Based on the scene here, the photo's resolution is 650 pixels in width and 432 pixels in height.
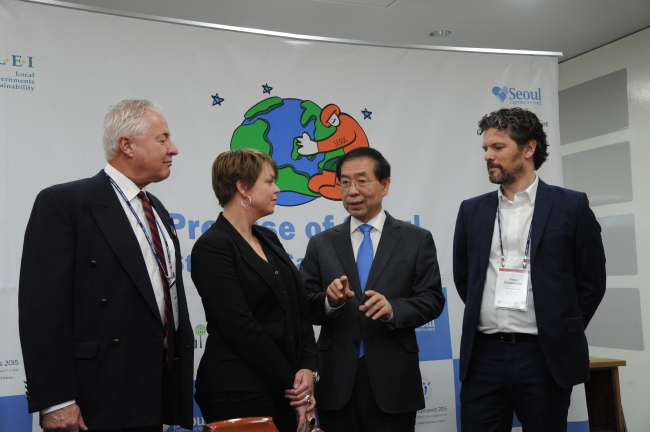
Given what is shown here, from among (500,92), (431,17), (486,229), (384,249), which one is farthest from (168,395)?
(431,17)

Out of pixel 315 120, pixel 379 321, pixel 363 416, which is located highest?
pixel 315 120

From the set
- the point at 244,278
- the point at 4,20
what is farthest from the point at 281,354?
the point at 4,20

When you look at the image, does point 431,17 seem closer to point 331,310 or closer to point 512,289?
point 512,289

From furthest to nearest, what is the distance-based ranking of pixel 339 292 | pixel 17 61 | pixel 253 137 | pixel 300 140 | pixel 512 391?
pixel 300 140
pixel 253 137
pixel 17 61
pixel 512 391
pixel 339 292

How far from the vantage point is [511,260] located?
8.73 ft

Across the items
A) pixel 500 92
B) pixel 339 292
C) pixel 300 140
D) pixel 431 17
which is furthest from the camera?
pixel 431 17

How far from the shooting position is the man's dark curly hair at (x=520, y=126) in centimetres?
276

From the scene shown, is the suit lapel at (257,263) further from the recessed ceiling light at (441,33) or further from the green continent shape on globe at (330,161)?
the recessed ceiling light at (441,33)

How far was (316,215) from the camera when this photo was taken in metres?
3.49

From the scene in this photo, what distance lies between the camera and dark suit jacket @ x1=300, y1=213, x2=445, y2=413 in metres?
2.44

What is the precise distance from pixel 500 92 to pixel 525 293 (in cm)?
178

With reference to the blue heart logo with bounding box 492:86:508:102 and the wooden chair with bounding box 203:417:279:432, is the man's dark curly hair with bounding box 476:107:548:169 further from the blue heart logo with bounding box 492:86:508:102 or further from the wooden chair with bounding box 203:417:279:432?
the wooden chair with bounding box 203:417:279:432

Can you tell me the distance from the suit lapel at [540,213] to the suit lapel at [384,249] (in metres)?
0.58

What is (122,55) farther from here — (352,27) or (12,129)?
(352,27)
